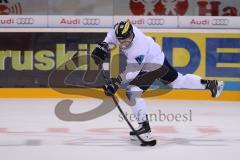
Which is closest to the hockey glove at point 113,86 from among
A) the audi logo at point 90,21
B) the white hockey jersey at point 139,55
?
the white hockey jersey at point 139,55

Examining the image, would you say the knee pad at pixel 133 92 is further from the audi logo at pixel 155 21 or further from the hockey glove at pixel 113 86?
the audi logo at pixel 155 21

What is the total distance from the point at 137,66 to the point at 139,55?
0.18 m

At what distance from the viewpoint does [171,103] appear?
29.6 ft

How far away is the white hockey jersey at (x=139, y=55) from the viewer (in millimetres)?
5809

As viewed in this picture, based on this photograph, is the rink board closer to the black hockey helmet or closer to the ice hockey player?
the ice hockey player

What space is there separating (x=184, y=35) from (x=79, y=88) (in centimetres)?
193

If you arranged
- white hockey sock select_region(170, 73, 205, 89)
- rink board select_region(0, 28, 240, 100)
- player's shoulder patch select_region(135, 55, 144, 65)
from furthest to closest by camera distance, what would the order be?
rink board select_region(0, 28, 240, 100) → white hockey sock select_region(170, 73, 205, 89) → player's shoulder patch select_region(135, 55, 144, 65)

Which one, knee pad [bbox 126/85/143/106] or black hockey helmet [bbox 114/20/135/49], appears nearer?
black hockey helmet [bbox 114/20/135/49]

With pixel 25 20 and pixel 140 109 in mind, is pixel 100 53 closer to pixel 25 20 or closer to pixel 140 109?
pixel 140 109

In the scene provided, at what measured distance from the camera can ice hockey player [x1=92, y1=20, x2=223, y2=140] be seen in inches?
227

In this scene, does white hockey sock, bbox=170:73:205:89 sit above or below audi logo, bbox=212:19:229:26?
below

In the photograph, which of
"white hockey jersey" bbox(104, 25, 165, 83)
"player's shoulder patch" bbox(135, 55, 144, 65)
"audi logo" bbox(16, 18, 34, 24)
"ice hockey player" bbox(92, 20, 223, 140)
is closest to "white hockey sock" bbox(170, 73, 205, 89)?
"ice hockey player" bbox(92, 20, 223, 140)

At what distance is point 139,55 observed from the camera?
5.79 metres

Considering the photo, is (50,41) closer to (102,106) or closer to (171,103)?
(102,106)
